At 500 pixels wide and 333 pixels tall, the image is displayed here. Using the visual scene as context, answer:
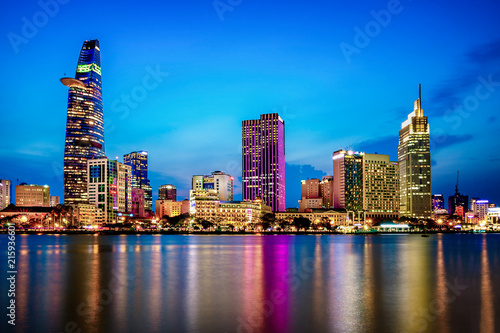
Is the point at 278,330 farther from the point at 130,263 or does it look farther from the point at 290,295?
the point at 130,263

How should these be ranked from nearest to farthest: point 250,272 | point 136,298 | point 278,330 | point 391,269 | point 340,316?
point 278,330, point 340,316, point 136,298, point 250,272, point 391,269

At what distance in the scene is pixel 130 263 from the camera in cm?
6425

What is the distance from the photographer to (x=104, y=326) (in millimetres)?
26547

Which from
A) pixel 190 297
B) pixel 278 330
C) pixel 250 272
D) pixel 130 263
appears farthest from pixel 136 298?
pixel 130 263

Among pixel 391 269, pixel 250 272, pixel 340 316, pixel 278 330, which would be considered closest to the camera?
pixel 278 330

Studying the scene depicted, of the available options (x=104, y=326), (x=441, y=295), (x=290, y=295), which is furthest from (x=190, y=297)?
(x=441, y=295)

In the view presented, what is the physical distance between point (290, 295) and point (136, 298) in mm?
11928

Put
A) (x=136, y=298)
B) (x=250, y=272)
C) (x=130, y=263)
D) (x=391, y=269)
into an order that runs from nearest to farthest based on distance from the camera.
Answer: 1. (x=136, y=298)
2. (x=250, y=272)
3. (x=391, y=269)
4. (x=130, y=263)

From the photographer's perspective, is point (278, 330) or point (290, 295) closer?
point (278, 330)

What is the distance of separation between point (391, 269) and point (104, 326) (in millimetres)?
39895

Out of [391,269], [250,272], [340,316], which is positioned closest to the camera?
[340,316]

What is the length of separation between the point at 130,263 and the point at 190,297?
3007 cm

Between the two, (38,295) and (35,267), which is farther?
(35,267)

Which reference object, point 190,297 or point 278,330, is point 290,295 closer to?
point 190,297
